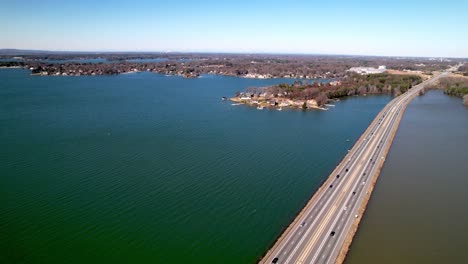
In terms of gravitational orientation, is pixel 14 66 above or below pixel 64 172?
above

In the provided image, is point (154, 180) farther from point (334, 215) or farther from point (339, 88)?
point (339, 88)

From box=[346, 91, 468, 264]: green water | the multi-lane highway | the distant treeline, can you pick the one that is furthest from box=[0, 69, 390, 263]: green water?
the distant treeline

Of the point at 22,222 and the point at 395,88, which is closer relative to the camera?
the point at 22,222

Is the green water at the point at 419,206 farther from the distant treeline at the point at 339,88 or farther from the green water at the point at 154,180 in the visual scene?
the distant treeline at the point at 339,88

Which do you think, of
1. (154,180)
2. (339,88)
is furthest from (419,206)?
(339,88)

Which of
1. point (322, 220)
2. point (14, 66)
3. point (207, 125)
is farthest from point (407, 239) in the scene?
point (14, 66)

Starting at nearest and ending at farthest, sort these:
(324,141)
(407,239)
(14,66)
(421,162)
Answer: (407,239), (421,162), (324,141), (14,66)

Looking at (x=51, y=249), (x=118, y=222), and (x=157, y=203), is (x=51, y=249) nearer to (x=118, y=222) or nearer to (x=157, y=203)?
(x=118, y=222)

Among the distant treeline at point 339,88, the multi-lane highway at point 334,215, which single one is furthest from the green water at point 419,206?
the distant treeline at point 339,88
